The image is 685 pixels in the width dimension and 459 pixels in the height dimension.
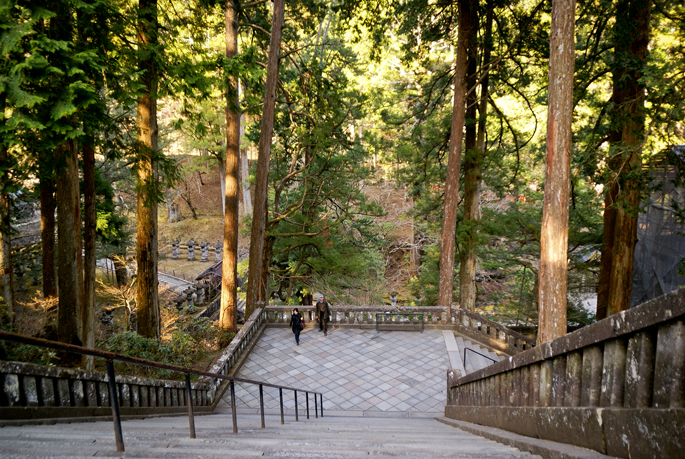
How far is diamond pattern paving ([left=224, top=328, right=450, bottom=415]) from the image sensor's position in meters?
9.06

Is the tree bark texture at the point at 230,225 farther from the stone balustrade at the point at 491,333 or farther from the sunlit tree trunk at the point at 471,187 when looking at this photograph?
the sunlit tree trunk at the point at 471,187

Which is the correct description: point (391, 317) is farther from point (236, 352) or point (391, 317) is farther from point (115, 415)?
point (115, 415)

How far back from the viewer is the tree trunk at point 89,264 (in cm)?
846

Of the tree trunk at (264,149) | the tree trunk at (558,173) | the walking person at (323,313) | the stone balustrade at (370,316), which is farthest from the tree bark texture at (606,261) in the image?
the tree trunk at (264,149)

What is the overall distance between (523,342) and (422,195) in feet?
38.0

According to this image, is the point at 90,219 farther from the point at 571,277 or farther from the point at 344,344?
the point at 571,277

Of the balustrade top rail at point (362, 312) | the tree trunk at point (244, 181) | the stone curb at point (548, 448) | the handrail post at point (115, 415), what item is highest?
the tree trunk at point (244, 181)

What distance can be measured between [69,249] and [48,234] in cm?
664

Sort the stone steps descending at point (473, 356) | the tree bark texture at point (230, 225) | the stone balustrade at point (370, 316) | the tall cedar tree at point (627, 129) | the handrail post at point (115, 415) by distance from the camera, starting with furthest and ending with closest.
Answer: the tree bark texture at point (230, 225) → the stone balustrade at point (370, 316) → the stone steps descending at point (473, 356) → the tall cedar tree at point (627, 129) → the handrail post at point (115, 415)

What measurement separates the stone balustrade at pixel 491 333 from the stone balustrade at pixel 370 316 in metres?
0.49

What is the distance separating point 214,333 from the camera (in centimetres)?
1355

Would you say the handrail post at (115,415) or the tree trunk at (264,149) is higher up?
the tree trunk at (264,149)

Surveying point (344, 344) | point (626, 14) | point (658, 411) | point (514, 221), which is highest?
point (626, 14)

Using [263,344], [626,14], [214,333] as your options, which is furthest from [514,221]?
[214,333]
